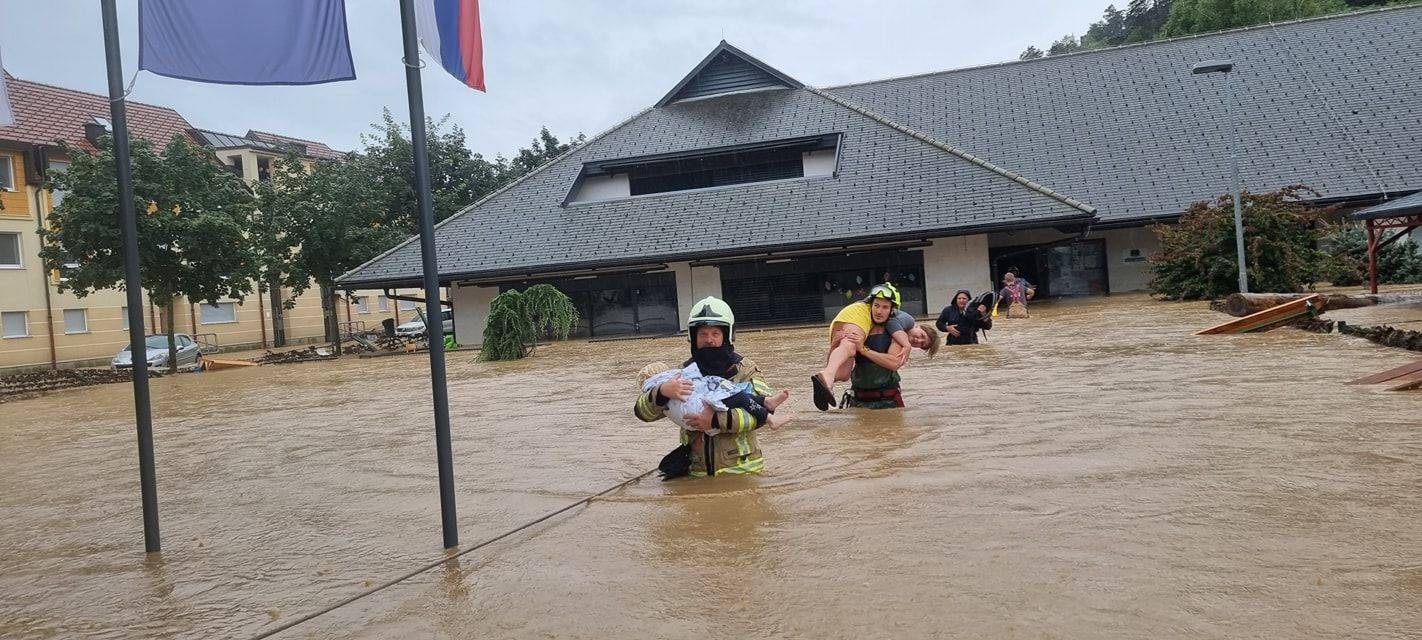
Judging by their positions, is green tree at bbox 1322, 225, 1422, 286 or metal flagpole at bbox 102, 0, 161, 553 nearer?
metal flagpole at bbox 102, 0, 161, 553

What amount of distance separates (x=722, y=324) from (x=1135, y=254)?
26.8 meters

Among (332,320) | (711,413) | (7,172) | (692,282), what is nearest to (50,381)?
(332,320)

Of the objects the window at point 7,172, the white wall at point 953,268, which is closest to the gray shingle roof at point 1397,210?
the white wall at point 953,268

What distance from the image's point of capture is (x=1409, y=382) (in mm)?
8859

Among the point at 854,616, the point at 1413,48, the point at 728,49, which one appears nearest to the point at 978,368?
the point at 854,616

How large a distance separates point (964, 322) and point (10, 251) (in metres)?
37.4

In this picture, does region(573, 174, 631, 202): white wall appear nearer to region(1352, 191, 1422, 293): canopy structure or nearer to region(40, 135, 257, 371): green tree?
region(40, 135, 257, 371): green tree

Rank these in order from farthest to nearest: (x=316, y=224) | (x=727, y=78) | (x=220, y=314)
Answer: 1. (x=220, y=314)
2. (x=316, y=224)
3. (x=727, y=78)

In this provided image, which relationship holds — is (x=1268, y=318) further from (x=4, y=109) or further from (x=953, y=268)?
(x=4, y=109)

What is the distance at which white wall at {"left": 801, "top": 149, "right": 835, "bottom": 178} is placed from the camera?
30.9 metres

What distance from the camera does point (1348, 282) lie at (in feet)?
86.5

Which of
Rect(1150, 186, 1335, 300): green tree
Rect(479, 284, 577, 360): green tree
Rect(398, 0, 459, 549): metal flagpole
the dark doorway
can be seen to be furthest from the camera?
the dark doorway

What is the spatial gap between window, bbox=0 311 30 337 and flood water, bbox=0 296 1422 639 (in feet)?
101

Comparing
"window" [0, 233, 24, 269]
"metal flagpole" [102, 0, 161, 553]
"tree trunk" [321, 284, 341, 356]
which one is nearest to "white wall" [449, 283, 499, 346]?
"tree trunk" [321, 284, 341, 356]
